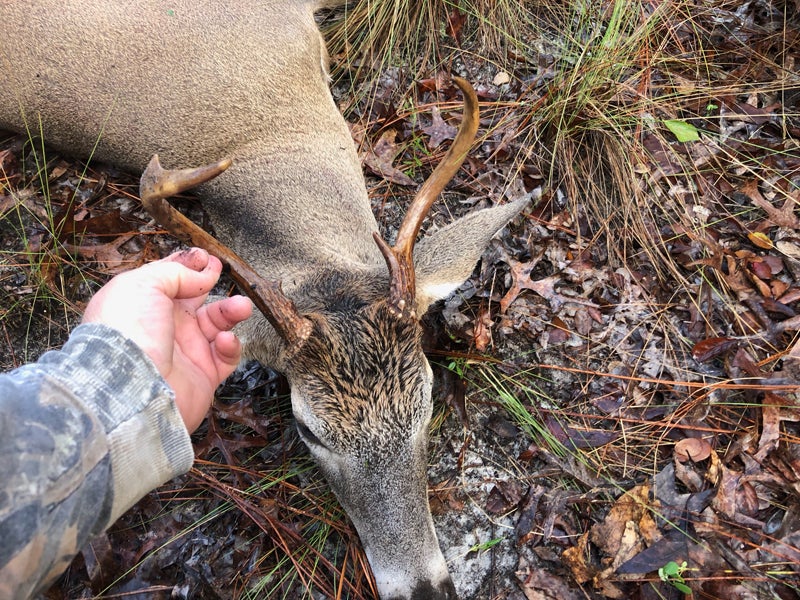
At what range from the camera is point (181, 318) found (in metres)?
2.85

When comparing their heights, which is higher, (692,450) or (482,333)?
(482,333)

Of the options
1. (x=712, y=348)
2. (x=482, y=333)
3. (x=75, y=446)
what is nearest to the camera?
(x=75, y=446)

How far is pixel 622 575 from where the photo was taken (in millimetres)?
3072

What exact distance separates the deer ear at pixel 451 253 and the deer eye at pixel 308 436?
2.70 ft

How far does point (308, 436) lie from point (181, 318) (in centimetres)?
83

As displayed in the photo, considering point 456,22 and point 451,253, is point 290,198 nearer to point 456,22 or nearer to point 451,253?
point 451,253

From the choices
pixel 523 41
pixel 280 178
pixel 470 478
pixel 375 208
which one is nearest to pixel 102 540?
pixel 470 478

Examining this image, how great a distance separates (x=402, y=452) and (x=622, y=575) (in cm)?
130

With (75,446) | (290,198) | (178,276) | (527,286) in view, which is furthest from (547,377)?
(75,446)

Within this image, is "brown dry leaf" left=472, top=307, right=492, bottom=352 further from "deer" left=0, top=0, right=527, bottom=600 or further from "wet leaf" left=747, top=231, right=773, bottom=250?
"wet leaf" left=747, top=231, right=773, bottom=250

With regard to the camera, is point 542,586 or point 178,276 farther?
point 542,586

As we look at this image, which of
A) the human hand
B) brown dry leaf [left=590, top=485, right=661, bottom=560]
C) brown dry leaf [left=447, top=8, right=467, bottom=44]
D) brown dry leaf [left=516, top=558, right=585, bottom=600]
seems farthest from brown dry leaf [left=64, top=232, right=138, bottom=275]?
brown dry leaf [left=590, top=485, right=661, bottom=560]

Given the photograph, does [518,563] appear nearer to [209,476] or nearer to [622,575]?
[622,575]

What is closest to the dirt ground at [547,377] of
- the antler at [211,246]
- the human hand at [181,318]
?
the human hand at [181,318]
